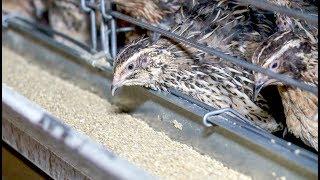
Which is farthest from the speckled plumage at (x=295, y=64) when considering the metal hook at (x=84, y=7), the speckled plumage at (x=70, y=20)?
the speckled plumage at (x=70, y=20)

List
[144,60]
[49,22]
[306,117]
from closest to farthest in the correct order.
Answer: [306,117], [144,60], [49,22]

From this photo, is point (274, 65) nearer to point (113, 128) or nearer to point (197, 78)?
point (197, 78)

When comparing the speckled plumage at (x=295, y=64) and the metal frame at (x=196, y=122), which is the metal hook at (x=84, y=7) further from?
the speckled plumage at (x=295, y=64)

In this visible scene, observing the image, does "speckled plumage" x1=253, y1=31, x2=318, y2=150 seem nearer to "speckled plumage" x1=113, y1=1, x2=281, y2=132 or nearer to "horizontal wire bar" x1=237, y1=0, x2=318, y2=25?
"horizontal wire bar" x1=237, y1=0, x2=318, y2=25

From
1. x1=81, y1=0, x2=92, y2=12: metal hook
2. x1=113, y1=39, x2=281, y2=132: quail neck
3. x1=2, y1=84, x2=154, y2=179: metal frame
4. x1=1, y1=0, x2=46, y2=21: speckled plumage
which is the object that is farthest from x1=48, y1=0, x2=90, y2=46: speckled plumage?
x1=2, y1=84, x2=154, y2=179: metal frame

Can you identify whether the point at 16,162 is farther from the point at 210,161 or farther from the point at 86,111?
the point at 210,161

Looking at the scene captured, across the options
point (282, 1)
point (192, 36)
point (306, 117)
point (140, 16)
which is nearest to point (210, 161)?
point (306, 117)
